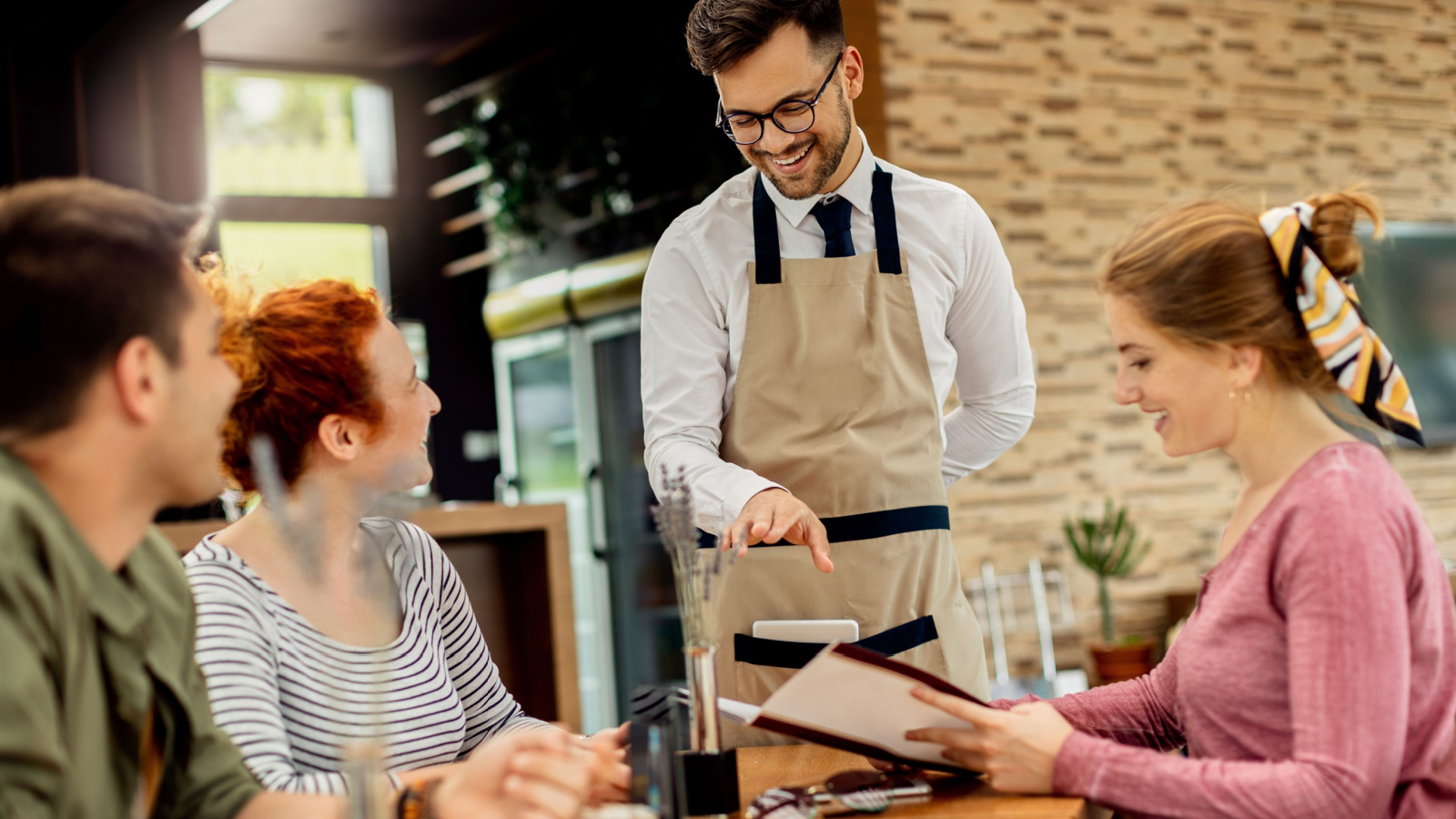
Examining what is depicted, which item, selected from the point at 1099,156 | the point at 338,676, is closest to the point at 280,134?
the point at 1099,156

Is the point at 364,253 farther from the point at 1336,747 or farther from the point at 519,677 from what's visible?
the point at 1336,747

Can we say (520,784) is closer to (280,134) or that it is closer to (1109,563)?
(1109,563)

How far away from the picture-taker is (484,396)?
699cm

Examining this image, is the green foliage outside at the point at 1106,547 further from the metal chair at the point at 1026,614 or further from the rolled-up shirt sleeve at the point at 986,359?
the rolled-up shirt sleeve at the point at 986,359

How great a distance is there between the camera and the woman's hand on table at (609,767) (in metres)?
1.11

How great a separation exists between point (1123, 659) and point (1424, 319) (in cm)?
243

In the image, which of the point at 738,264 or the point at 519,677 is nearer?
the point at 738,264

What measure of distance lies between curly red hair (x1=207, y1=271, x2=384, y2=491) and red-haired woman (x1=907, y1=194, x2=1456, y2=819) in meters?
0.77

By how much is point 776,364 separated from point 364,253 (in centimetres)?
575

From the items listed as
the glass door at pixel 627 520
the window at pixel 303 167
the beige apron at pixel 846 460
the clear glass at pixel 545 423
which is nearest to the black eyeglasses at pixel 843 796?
the beige apron at pixel 846 460

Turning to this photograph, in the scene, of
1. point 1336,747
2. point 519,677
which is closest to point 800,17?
point 1336,747

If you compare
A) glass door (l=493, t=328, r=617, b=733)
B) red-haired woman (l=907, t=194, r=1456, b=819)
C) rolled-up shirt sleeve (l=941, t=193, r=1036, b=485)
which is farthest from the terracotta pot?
red-haired woman (l=907, t=194, r=1456, b=819)

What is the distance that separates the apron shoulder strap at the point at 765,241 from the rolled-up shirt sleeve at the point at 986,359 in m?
0.31

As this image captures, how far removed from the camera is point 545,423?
6.39m
